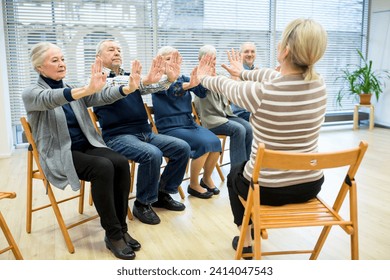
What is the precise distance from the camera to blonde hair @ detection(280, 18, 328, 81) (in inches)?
69.6

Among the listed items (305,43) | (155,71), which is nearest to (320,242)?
(305,43)

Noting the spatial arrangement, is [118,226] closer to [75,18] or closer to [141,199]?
[141,199]

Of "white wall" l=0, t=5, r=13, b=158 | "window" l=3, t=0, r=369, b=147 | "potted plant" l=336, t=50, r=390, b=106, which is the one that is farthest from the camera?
"potted plant" l=336, t=50, r=390, b=106

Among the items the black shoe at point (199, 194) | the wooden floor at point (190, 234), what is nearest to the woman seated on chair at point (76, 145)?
the wooden floor at point (190, 234)

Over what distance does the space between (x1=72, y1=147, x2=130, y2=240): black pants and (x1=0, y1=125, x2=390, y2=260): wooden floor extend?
195 mm

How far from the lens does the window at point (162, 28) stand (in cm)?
502

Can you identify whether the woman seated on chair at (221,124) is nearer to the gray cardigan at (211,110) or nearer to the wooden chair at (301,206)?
the gray cardigan at (211,110)

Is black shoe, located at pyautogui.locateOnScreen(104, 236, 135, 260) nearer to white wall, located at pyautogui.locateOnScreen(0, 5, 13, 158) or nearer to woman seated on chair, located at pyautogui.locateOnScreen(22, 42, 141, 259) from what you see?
woman seated on chair, located at pyautogui.locateOnScreen(22, 42, 141, 259)

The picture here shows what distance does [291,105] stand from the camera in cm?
183

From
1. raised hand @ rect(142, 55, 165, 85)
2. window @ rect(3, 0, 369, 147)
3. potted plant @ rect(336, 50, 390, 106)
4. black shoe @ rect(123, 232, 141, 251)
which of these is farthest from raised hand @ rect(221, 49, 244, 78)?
potted plant @ rect(336, 50, 390, 106)

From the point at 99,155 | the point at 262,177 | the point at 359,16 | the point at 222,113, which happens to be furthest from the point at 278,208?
the point at 359,16

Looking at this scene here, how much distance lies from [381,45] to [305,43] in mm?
5648

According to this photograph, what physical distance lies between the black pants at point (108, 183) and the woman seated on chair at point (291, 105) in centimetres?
85

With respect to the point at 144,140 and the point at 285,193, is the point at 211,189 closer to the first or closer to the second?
the point at 144,140
